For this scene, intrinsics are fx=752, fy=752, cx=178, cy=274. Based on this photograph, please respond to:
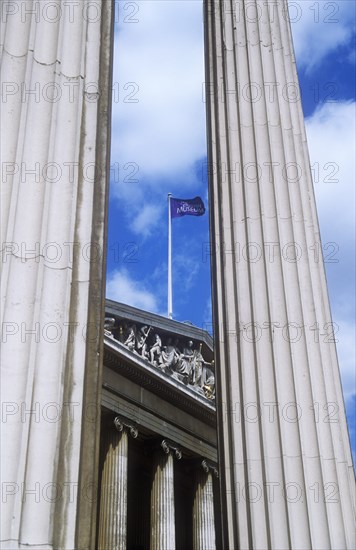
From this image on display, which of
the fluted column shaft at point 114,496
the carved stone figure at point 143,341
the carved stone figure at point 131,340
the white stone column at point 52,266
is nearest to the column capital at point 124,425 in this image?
the fluted column shaft at point 114,496

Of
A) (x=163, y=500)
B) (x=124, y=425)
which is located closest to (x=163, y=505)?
(x=163, y=500)

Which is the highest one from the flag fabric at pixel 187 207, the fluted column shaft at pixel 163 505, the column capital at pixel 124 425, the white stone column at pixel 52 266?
the flag fabric at pixel 187 207

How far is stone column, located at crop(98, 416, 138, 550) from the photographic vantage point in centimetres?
2192

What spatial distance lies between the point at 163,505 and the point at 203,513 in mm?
3223

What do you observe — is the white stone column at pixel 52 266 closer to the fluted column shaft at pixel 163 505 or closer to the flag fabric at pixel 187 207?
the fluted column shaft at pixel 163 505

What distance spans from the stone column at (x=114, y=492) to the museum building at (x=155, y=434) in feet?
0.10

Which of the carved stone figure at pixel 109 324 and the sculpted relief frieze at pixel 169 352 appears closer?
the carved stone figure at pixel 109 324

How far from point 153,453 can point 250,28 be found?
65.6 ft

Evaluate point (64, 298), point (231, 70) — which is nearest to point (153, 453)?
point (231, 70)

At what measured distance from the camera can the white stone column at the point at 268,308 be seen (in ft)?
24.2

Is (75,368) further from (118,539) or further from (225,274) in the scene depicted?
(118,539)

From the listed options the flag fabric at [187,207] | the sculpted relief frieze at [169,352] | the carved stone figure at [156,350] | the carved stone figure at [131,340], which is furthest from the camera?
the flag fabric at [187,207]

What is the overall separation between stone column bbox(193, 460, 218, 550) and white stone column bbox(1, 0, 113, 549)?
21930 mm

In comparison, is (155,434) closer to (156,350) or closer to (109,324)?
(156,350)
